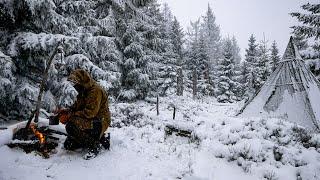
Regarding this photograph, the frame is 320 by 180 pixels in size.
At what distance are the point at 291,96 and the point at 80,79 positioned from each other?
976 cm

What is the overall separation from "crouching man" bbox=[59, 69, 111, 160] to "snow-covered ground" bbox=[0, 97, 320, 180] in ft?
0.96

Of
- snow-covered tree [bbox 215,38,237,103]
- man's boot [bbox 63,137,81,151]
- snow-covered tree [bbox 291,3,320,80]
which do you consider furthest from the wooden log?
snow-covered tree [bbox 215,38,237,103]

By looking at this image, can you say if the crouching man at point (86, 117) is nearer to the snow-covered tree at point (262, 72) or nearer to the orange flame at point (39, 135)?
the orange flame at point (39, 135)

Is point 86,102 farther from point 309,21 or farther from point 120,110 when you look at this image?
point 309,21

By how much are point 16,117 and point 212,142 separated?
6.66 meters

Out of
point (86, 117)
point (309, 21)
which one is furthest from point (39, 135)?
point (309, 21)

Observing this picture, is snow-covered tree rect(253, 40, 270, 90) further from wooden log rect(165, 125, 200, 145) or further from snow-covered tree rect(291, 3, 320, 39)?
wooden log rect(165, 125, 200, 145)

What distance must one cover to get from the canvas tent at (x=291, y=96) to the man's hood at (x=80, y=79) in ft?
29.9

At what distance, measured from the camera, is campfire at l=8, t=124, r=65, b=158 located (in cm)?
593

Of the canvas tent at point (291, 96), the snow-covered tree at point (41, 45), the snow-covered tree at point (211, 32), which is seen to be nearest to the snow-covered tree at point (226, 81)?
the snow-covered tree at point (211, 32)

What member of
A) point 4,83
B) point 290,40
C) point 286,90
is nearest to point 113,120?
point 4,83

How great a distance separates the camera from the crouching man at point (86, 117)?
591 centimetres

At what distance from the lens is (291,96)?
1248cm

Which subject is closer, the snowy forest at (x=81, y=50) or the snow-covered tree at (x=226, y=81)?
the snowy forest at (x=81, y=50)
